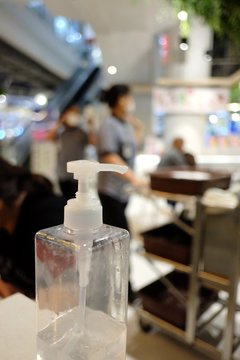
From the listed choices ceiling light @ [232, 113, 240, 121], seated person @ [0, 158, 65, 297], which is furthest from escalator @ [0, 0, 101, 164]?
seated person @ [0, 158, 65, 297]

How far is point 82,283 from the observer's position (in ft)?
1.30

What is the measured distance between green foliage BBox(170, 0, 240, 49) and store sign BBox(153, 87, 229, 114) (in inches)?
23.6

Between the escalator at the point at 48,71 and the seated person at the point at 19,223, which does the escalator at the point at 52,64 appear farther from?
the seated person at the point at 19,223

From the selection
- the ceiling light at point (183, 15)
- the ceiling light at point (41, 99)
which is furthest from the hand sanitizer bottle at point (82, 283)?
the ceiling light at point (41, 99)

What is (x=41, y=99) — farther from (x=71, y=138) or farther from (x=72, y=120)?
(x=71, y=138)

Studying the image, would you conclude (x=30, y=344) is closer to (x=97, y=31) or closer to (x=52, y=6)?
(x=52, y=6)

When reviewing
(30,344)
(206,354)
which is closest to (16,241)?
(30,344)

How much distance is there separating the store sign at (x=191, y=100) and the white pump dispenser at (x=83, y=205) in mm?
1381

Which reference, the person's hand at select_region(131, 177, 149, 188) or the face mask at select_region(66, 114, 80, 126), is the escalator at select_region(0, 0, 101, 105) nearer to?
the face mask at select_region(66, 114, 80, 126)

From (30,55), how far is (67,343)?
4.14 meters

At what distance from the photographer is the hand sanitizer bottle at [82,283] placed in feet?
1.22

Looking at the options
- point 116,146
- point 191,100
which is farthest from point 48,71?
point 116,146

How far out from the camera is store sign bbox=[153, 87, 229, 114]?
191 centimetres

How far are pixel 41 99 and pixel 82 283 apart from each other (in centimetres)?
578
